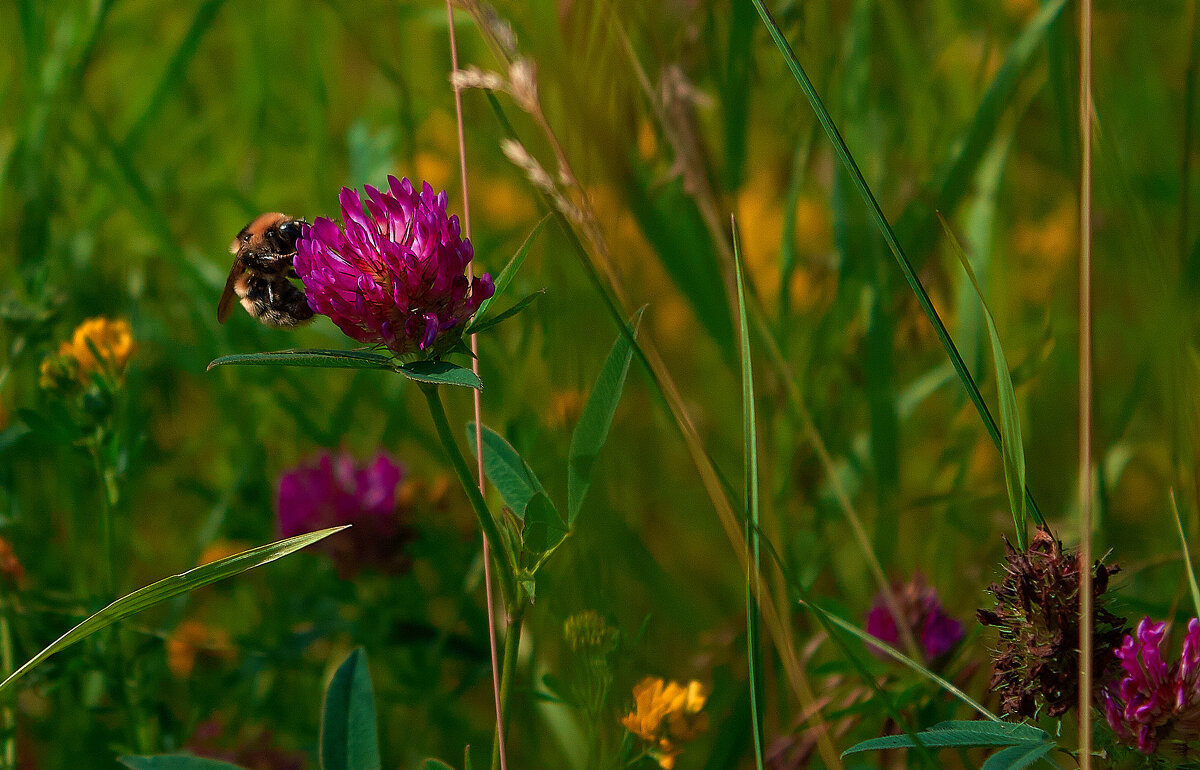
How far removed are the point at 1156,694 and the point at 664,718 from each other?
37 cm

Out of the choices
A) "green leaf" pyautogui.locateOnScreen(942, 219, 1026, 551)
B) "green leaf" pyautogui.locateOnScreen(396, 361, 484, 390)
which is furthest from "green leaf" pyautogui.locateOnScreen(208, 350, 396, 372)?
"green leaf" pyautogui.locateOnScreen(942, 219, 1026, 551)

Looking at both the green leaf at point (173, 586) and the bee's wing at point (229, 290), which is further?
the bee's wing at point (229, 290)

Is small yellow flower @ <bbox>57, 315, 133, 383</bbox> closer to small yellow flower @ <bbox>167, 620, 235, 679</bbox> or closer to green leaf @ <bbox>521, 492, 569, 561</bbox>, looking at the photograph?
small yellow flower @ <bbox>167, 620, 235, 679</bbox>

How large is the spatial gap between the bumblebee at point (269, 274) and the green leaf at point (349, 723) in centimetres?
44

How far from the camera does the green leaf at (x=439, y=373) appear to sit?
63 centimetres

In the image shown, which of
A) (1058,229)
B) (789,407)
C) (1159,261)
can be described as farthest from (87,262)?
(1058,229)

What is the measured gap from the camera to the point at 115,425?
1110mm

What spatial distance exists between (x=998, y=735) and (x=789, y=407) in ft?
2.26

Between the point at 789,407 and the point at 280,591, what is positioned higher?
the point at 789,407

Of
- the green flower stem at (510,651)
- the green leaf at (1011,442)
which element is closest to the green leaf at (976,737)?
the green leaf at (1011,442)

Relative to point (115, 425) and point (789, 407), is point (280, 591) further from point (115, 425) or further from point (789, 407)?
point (789, 407)

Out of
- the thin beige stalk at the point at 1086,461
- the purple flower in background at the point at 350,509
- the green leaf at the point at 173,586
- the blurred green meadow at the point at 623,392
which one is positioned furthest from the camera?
the purple flower in background at the point at 350,509

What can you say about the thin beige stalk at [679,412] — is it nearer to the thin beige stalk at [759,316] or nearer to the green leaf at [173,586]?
the thin beige stalk at [759,316]

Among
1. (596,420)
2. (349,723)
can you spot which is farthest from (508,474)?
(349,723)
